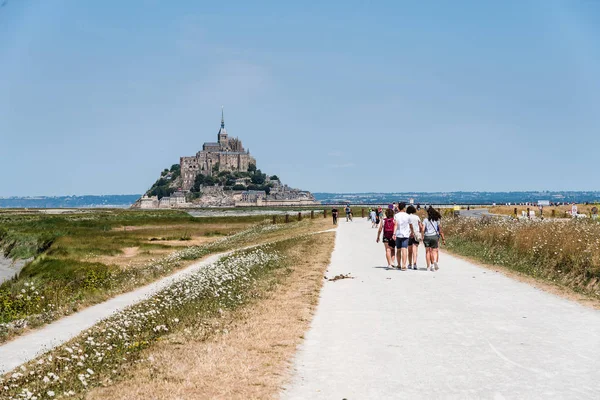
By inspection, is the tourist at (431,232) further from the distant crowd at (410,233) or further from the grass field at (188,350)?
the grass field at (188,350)

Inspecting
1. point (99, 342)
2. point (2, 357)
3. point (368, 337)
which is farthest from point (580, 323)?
point (2, 357)

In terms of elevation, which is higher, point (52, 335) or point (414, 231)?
point (414, 231)

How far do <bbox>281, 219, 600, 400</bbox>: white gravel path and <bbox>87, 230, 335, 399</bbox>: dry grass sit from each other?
0.34 m

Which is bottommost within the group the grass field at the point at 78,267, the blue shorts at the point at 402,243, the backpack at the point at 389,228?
the grass field at the point at 78,267

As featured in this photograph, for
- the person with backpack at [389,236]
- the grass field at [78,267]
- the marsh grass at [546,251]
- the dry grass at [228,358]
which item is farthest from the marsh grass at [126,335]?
the marsh grass at [546,251]

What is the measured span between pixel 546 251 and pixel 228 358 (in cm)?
1417

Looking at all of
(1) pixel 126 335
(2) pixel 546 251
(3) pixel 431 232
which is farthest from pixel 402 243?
(1) pixel 126 335

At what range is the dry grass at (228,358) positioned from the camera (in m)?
7.41

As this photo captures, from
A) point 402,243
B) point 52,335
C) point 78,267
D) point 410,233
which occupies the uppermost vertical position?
point 410,233

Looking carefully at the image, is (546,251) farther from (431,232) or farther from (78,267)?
(78,267)

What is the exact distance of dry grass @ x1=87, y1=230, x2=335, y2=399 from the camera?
24.3 feet

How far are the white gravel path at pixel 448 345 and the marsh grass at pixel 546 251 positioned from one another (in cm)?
190

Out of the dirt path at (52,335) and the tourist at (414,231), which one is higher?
the tourist at (414,231)

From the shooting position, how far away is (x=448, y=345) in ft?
31.8
